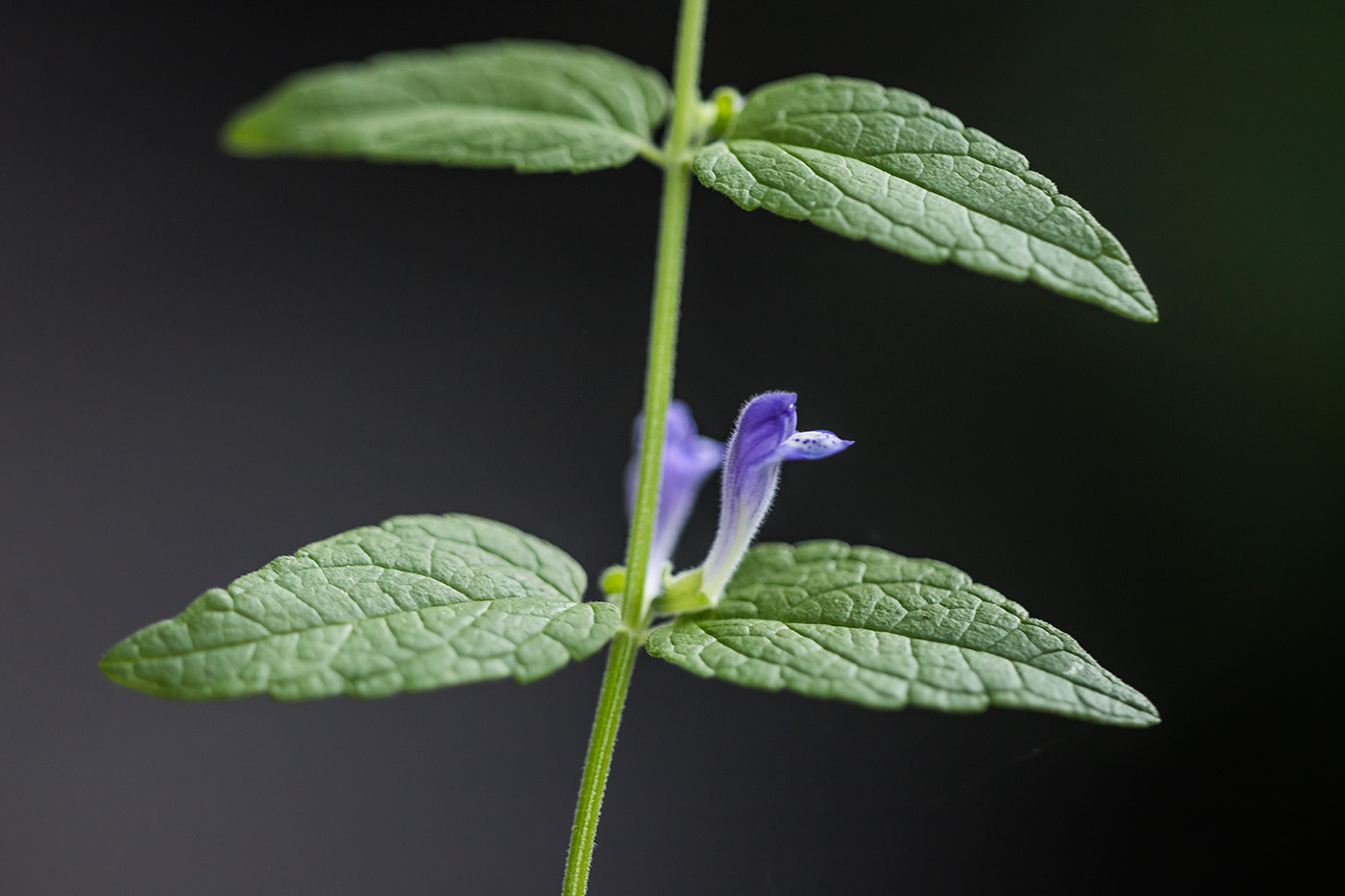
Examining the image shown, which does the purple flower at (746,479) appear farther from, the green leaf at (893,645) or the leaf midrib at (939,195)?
the leaf midrib at (939,195)

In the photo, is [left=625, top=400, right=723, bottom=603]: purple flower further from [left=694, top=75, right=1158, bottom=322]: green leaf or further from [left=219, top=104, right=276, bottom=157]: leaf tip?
[left=219, top=104, right=276, bottom=157]: leaf tip

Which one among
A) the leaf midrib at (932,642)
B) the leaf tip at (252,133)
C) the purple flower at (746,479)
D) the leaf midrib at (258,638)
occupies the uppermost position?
the leaf tip at (252,133)

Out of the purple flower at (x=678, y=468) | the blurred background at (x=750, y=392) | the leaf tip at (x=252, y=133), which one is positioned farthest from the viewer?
the blurred background at (x=750, y=392)

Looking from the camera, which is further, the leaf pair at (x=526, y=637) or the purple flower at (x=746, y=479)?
the purple flower at (x=746, y=479)

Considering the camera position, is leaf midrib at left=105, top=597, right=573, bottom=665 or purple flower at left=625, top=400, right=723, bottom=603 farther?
purple flower at left=625, top=400, right=723, bottom=603

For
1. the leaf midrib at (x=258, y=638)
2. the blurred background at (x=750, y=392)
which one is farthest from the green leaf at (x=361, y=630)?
the blurred background at (x=750, y=392)

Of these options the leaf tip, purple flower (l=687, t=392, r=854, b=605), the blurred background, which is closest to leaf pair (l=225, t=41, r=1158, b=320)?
the leaf tip

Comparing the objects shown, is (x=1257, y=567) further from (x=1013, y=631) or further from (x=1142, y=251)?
(x=1013, y=631)

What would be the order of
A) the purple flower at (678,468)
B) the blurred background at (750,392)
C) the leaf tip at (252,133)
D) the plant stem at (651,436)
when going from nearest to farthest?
the leaf tip at (252,133), the plant stem at (651,436), the purple flower at (678,468), the blurred background at (750,392)
